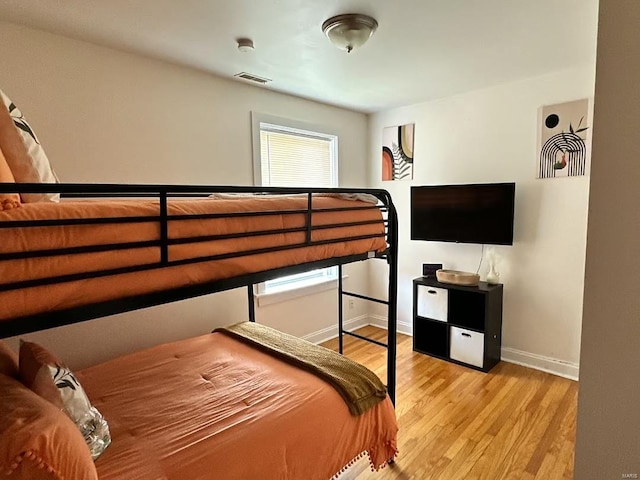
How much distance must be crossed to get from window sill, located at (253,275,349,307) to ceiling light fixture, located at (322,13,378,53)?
82.0 inches

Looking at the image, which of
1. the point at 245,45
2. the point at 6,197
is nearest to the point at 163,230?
the point at 6,197

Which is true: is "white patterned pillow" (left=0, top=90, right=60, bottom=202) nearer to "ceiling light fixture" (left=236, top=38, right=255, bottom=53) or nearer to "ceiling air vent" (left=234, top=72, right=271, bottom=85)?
"ceiling light fixture" (left=236, top=38, right=255, bottom=53)

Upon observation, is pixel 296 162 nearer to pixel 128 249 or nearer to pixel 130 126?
pixel 130 126

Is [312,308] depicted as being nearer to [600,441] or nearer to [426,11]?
[426,11]

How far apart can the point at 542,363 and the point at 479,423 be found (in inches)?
44.1

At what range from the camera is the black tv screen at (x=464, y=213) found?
3119 millimetres

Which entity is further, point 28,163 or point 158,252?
point 28,163

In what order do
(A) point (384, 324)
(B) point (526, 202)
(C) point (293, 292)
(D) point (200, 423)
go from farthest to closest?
(A) point (384, 324), (C) point (293, 292), (B) point (526, 202), (D) point (200, 423)

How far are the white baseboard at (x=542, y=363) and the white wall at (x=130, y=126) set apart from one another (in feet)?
7.32

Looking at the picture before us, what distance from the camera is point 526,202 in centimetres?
314

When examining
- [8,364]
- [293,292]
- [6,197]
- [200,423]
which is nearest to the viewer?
[6,197]

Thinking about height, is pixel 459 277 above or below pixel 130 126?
below

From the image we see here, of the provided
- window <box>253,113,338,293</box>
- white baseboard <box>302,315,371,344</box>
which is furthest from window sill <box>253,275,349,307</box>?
white baseboard <box>302,315,371,344</box>

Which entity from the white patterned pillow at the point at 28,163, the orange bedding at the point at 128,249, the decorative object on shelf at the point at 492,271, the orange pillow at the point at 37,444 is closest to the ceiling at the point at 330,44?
the white patterned pillow at the point at 28,163
